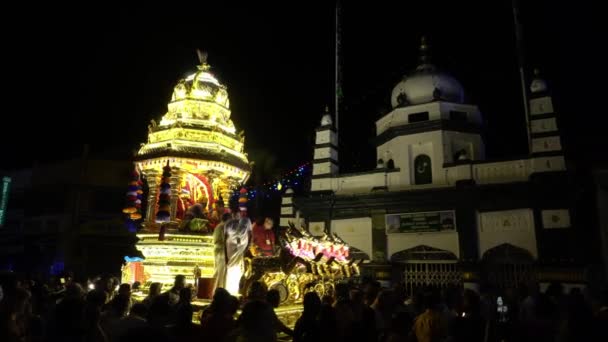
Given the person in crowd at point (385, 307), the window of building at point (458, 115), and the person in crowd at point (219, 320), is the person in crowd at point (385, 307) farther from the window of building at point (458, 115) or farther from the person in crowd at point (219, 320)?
the window of building at point (458, 115)

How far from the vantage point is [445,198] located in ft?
66.2

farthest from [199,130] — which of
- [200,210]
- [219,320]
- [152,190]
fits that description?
[219,320]

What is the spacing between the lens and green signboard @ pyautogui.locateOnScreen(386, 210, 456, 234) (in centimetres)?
1998

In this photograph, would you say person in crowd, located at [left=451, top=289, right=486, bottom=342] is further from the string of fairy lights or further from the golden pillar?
the string of fairy lights

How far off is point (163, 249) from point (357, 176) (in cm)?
1497

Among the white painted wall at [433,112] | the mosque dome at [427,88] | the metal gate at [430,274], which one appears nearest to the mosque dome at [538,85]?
the white painted wall at [433,112]

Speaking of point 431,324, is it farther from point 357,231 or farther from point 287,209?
point 287,209

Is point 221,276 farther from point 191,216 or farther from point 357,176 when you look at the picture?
point 357,176

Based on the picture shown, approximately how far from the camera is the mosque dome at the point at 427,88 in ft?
76.9

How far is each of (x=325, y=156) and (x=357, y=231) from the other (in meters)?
5.13

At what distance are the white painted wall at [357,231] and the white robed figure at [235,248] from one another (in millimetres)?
13844

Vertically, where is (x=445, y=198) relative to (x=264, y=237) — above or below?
above

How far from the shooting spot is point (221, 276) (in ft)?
27.5

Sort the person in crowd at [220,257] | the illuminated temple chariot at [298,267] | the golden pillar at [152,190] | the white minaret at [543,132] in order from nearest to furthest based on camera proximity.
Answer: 1. the person in crowd at [220,257]
2. the illuminated temple chariot at [298,267]
3. the golden pillar at [152,190]
4. the white minaret at [543,132]
